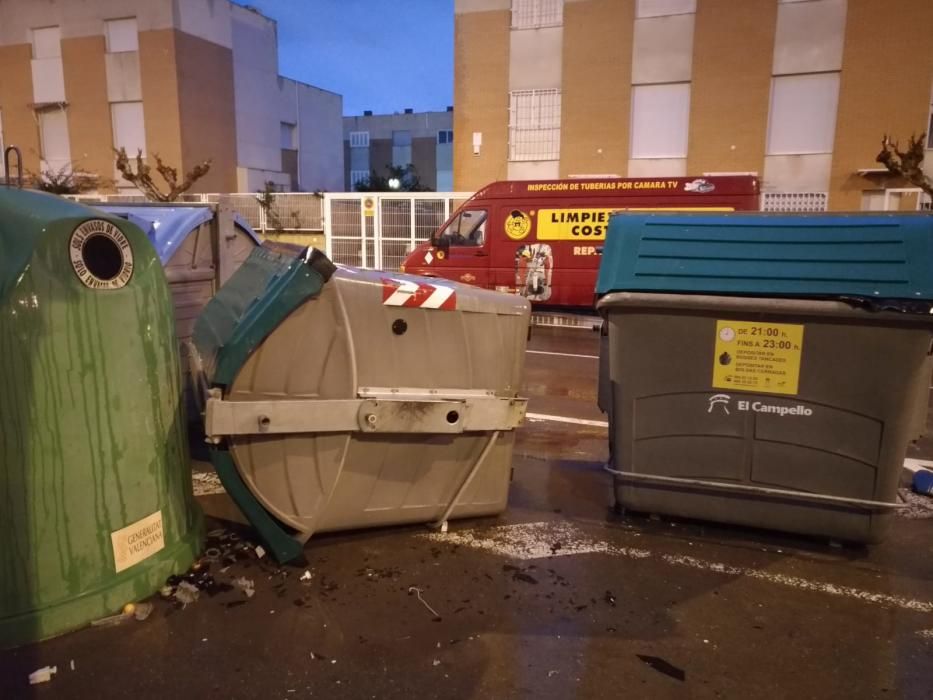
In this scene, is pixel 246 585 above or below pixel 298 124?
below

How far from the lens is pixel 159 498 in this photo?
3.23 metres

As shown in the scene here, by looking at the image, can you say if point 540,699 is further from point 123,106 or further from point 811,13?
point 123,106

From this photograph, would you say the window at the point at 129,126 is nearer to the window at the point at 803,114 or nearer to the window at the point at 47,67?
the window at the point at 47,67

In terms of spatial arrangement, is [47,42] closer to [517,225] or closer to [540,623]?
[517,225]

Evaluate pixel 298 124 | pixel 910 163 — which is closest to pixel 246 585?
pixel 910 163

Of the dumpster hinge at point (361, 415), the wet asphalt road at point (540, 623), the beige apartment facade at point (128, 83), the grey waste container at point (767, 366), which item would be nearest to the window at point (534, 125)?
the beige apartment facade at point (128, 83)

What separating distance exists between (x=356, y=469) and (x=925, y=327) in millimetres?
2890

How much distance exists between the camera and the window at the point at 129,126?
1169 inches

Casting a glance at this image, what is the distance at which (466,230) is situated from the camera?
14.5 m

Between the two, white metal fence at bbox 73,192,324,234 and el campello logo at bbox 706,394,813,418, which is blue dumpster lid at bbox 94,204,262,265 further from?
white metal fence at bbox 73,192,324,234

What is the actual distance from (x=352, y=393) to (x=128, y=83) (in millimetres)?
31720

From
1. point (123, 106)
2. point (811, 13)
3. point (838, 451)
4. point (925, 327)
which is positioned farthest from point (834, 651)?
point (123, 106)

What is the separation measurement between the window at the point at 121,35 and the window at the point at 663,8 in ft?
68.8

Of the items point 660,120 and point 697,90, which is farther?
point 660,120
